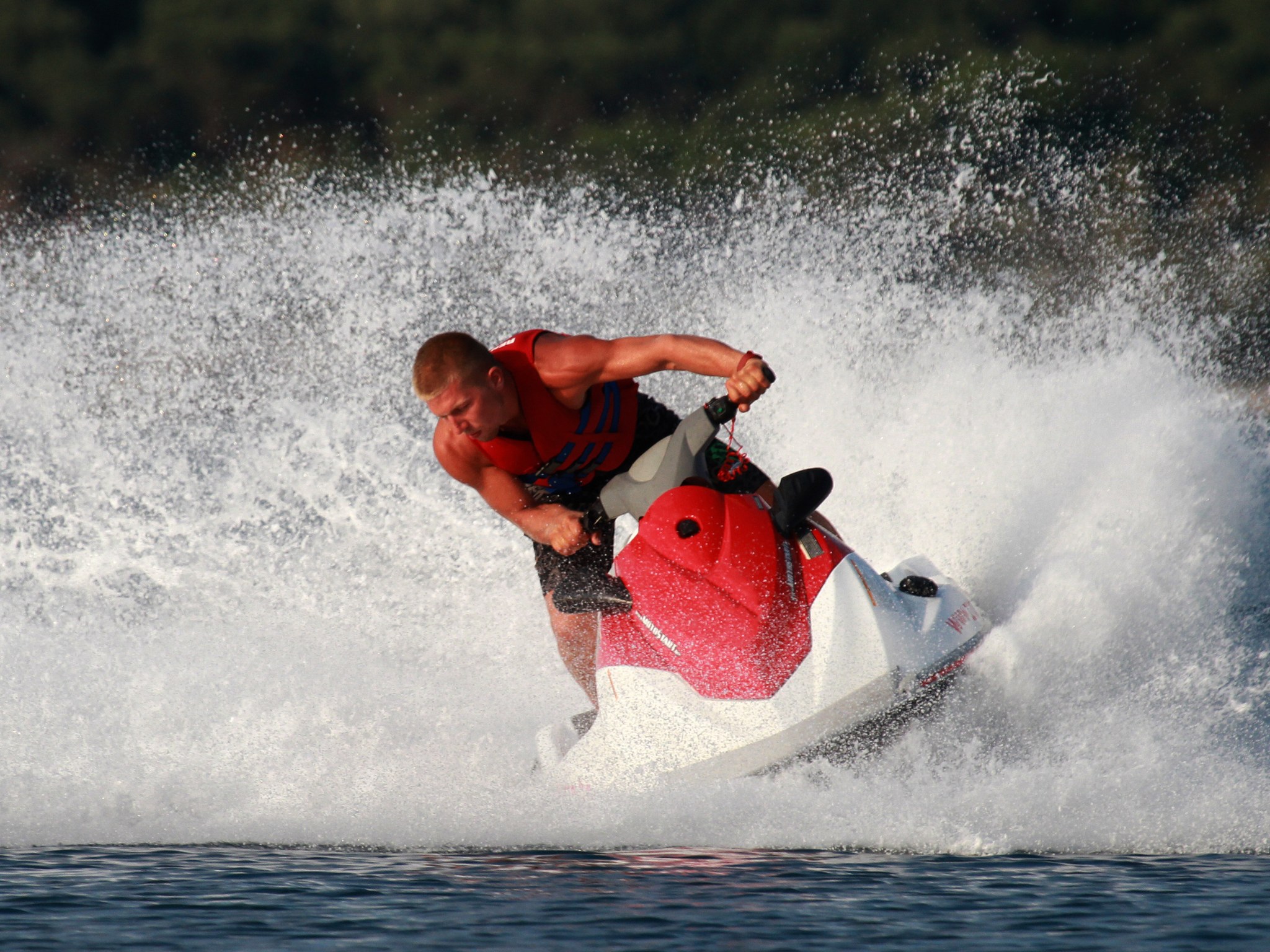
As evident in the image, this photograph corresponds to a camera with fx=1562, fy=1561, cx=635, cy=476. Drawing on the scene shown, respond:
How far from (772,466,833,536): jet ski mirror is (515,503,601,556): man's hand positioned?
585 millimetres

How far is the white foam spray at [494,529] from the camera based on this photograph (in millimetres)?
4789

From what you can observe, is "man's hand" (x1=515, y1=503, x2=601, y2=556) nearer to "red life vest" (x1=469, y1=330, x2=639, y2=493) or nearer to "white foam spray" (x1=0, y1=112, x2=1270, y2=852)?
"red life vest" (x1=469, y1=330, x2=639, y2=493)

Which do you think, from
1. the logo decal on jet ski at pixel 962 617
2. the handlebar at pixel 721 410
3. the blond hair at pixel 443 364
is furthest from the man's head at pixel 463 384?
the logo decal on jet ski at pixel 962 617

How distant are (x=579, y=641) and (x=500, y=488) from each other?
2.14ft

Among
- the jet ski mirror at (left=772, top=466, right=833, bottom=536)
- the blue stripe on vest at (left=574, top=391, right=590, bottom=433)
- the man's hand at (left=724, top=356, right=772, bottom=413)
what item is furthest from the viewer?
the blue stripe on vest at (left=574, top=391, right=590, bottom=433)

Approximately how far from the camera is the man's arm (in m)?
4.76

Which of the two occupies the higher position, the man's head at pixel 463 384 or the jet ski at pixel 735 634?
the man's head at pixel 463 384

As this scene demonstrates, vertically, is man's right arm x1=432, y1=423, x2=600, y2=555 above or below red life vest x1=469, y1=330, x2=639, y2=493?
below

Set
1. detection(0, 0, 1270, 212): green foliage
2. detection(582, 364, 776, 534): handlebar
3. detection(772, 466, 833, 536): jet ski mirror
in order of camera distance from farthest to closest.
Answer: detection(0, 0, 1270, 212): green foliage < detection(582, 364, 776, 534): handlebar < detection(772, 466, 833, 536): jet ski mirror

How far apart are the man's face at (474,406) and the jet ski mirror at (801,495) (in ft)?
2.98

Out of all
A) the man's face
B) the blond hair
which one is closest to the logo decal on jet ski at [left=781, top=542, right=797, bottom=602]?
the man's face

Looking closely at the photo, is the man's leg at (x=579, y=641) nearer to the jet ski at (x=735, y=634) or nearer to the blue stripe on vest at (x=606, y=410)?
the jet ski at (x=735, y=634)

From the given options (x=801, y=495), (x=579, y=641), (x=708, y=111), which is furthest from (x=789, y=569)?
(x=708, y=111)

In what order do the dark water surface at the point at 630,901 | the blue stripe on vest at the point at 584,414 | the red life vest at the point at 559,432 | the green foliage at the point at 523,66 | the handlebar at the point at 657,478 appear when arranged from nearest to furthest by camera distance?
the dark water surface at the point at 630,901 → the handlebar at the point at 657,478 → the red life vest at the point at 559,432 → the blue stripe on vest at the point at 584,414 → the green foliage at the point at 523,66
